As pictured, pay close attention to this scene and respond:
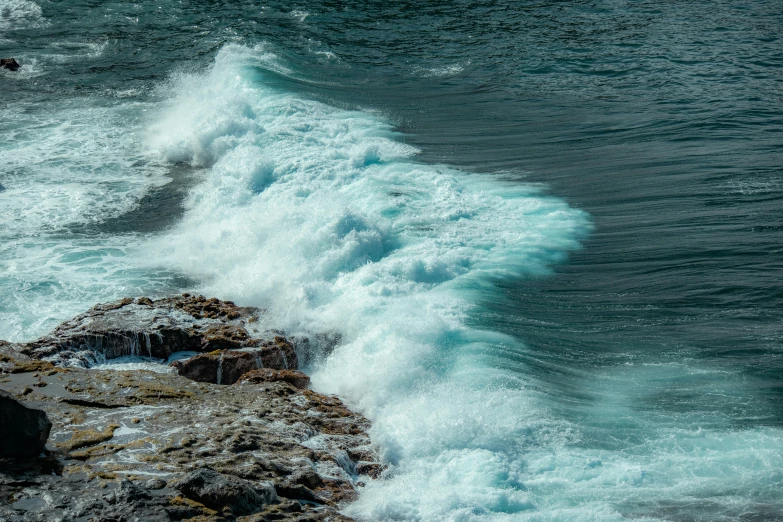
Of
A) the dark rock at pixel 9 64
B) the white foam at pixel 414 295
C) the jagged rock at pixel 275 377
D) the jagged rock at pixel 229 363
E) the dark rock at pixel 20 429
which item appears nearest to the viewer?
the dark rock at pixel 20 429

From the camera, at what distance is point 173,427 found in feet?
28.0

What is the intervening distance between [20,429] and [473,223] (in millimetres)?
8781

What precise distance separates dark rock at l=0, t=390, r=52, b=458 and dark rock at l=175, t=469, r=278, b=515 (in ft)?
4.62

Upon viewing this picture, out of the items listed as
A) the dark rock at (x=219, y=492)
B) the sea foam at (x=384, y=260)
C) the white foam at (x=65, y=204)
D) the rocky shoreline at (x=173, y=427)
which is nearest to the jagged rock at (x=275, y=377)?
the rocky shoreline at (x=173, y=427)

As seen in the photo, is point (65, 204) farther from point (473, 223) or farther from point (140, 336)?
point (473, 223)

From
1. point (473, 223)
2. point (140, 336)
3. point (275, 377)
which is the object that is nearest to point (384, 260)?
point (473, 223)

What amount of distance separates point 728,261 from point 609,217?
2416 millimetres

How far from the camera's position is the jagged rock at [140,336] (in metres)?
10.9

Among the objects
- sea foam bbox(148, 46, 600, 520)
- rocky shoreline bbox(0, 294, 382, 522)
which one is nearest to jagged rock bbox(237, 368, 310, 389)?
rocky shoreline bbox(0, 294, 382, 522)

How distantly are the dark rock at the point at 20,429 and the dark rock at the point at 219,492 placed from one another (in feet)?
4.62

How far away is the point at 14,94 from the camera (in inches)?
948

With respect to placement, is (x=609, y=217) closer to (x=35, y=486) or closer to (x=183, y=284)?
(x=183, y=284)

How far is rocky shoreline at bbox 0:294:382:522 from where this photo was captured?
7133mm

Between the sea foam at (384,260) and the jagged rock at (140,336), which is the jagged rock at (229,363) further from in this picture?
the sea foam at (384,260)
